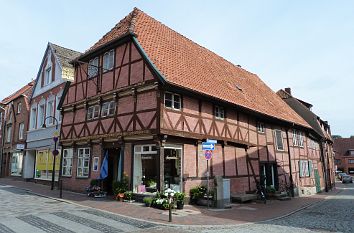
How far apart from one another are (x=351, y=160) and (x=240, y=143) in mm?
70123

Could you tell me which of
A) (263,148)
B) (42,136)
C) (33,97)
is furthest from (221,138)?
(33,97)

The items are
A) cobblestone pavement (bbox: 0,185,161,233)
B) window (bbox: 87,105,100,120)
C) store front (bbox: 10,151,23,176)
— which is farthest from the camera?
store front (bbox: 10,151,23,176)

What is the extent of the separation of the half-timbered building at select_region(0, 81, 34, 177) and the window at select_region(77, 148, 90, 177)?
36.8 feet

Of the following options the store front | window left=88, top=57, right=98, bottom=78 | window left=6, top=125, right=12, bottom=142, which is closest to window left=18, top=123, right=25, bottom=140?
the store front

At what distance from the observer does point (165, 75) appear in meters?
13.9

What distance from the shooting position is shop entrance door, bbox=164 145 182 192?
47.6ft

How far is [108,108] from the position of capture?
1698cm

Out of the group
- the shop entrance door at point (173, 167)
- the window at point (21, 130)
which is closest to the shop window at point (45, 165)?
the window at point (21, 130)

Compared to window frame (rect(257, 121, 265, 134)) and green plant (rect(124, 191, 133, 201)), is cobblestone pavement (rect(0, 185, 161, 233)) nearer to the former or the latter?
green plant (rect(124, 191, 133, 201))

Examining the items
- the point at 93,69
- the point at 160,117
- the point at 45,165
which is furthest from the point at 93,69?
the point at 45,165

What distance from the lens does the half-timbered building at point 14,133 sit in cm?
2798

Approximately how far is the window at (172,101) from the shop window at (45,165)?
39.1ft

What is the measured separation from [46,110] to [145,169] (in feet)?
44.4

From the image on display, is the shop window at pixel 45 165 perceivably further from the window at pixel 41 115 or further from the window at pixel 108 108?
the window at pixel 108 108
